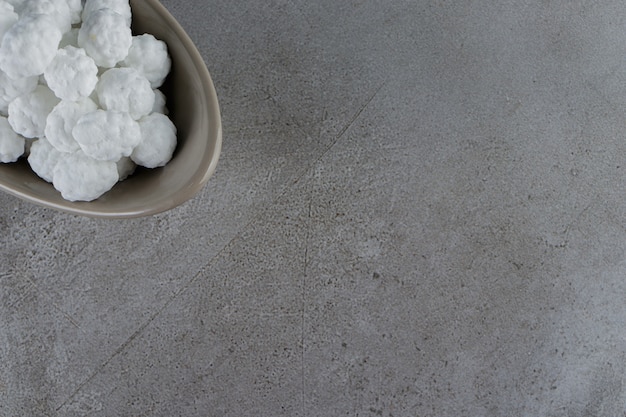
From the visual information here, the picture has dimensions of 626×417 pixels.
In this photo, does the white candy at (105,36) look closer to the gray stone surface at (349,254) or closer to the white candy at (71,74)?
the white candy at (71,74)

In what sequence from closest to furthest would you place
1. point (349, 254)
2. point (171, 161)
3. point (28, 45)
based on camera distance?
1. point (28, 45)
2. point (171, 161)
3. point (349, 254)

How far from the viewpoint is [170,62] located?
30.5 inches

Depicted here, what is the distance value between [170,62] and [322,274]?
44cm

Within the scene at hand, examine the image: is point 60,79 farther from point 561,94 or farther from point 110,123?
point 561,94

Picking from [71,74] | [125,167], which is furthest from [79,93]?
[125,167]

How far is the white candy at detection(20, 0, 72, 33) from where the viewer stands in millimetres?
678

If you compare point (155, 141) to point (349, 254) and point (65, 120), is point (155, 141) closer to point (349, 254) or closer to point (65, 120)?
point (65, 120)

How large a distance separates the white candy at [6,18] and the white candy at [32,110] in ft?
0.23

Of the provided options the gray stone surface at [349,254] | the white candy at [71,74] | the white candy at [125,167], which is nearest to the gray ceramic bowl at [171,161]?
the white candy at [125,167]

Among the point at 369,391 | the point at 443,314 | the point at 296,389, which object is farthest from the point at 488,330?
the point at 296,389

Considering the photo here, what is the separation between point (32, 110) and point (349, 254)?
54 cm

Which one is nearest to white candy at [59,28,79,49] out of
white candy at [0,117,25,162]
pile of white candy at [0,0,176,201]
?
pile of white candy at [0,0,176,201]

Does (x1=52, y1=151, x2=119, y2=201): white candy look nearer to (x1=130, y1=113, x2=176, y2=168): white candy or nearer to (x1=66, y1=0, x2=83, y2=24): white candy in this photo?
(x1=130, y1=113, x2=176, y2=168): white candy

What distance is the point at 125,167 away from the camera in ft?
2.52
